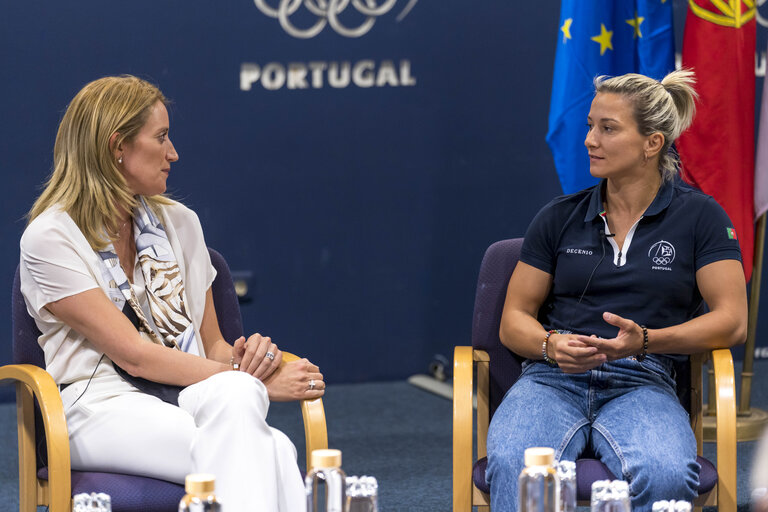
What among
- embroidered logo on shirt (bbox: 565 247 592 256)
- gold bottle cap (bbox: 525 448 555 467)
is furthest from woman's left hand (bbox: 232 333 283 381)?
gold bottle cap (bbox: 525 448 555 467)

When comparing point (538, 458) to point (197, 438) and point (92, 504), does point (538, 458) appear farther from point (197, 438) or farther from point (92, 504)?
point (197, 438)

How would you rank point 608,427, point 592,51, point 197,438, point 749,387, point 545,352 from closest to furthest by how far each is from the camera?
point 197,438, point 608,427, point 545,352, point 592,51, point 749,387

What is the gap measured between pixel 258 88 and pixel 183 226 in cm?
199

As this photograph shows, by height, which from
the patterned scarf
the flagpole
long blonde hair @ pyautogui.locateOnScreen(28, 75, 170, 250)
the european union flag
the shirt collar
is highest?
the european union flag

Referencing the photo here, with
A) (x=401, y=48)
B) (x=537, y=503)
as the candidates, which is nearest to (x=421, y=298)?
(x=401, y=48)

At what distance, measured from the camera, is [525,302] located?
2.79 metres

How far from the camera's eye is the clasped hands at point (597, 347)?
2.56 metres

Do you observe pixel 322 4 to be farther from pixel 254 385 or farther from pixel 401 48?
pixel 254 385

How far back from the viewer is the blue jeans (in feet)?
7.88

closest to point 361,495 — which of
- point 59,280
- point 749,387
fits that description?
point 59,280

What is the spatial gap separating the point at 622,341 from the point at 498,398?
44 cm

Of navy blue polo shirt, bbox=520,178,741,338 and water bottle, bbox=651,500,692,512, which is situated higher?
navy blue polo shirt, bbox=520,178,741,338

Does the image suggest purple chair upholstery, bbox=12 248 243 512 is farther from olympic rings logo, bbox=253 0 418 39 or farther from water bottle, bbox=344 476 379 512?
olympic rings logo, bbox=253 0 418 39

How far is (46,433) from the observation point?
7.55 feet
